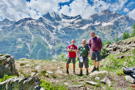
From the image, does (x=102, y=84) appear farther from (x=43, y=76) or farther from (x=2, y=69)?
(x=2, y=69)

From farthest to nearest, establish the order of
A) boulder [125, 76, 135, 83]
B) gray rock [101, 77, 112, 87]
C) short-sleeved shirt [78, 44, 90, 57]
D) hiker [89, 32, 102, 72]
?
hiker [89, 32, 102, 72] → short-sleeved shirt [78, 44, 90, 57] → boulder [125, 76, 135, 83] → gray rock [101, 77, 112, 87]

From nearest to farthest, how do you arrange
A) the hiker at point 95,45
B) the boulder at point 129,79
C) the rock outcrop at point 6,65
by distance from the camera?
1. the rock outcrop at point 6,65
2. the boulder at point 129,79
3. the hiker at point 95,45

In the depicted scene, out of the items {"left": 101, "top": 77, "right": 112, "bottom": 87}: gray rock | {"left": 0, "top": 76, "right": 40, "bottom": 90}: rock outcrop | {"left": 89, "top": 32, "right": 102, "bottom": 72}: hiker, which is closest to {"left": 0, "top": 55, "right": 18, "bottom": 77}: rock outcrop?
{"left": 0, "top": 76, "right": 40, "bottom": 90}: rock outcrop

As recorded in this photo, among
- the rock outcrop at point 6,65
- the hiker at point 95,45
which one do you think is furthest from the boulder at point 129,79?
the rock outcrop at point 6,65

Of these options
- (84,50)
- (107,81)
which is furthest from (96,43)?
(107,81)

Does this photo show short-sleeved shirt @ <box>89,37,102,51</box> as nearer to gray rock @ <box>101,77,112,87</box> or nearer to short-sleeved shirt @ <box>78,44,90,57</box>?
short-sleeved shirt @ <box>78,44,90,57</box>

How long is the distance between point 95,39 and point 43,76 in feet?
16.4

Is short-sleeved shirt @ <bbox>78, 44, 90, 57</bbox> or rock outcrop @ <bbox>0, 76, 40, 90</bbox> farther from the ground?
short-sleeved shirt @ <bbox>78, 44, 90, 57</bbox>

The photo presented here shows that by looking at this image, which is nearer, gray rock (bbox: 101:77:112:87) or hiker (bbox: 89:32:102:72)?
gray rock (bbox: 101:77:112:87)

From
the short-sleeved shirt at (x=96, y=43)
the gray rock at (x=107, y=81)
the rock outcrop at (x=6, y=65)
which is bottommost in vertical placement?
the gray rock at (x=107, y=81)

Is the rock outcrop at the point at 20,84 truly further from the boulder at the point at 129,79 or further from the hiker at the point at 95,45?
the hiker at the point at 95,45

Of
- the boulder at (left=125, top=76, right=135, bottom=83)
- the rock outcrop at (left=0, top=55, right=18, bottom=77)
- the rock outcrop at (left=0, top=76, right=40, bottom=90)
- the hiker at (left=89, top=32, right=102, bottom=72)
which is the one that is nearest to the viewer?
the rock outcrop at (left=0, top=76, right=40, bottom=90)

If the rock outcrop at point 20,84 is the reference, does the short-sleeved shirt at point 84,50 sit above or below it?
above

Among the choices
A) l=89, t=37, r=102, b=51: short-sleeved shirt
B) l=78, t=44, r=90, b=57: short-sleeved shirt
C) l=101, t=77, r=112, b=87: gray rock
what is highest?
l=89, t=37, r=102, b=51: short-sleeved shirt
